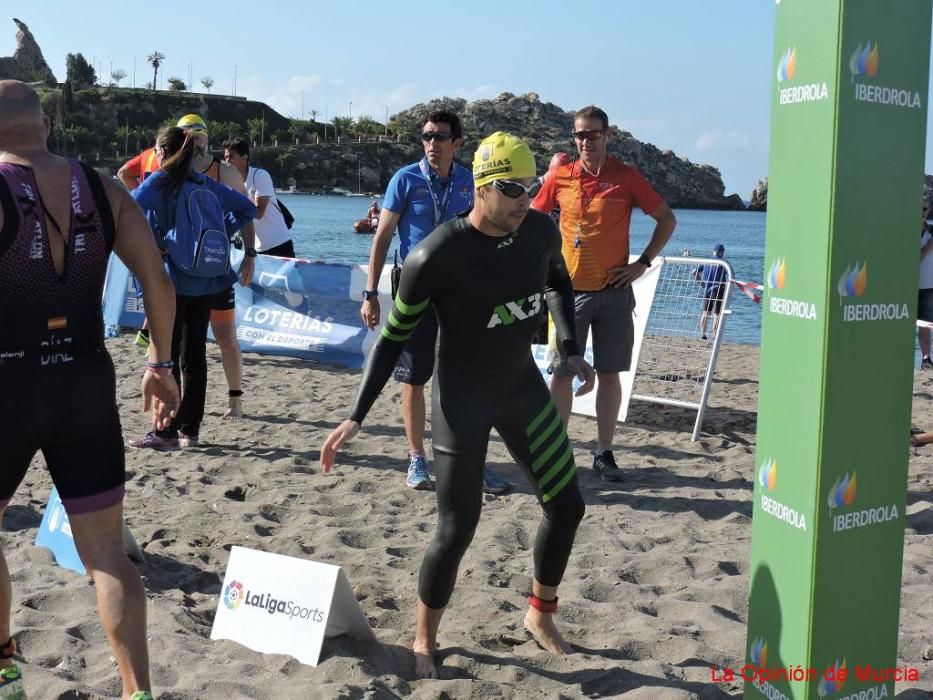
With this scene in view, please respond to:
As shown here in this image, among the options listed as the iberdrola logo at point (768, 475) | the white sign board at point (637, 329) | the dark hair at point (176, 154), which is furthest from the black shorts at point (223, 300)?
the iberdrola logo at point (768, 475)

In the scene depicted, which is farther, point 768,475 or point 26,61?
point 26,61

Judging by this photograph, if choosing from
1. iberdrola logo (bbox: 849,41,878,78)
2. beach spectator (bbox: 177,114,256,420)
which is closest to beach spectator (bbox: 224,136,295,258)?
beach spectator (bbox: 177,114,256,420)

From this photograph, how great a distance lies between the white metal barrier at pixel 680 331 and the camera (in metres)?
8.05

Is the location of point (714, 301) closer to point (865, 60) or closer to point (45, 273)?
point (865, 60)

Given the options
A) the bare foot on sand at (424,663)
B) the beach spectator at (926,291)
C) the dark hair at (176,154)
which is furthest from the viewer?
the beach spectator at (926,291)

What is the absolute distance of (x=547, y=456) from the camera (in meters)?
3.74

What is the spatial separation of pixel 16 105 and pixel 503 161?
1.58 metres

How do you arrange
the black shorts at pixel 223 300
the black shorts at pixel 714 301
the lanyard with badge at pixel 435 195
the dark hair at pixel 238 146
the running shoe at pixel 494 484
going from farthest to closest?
the dark hair at pixel 238 146 < the black shorts at pixel 714 301 < the black shorts at pixel 223 300 < the running shoe at pixel 494 484 < the lanyard with badge at pixel 435 195

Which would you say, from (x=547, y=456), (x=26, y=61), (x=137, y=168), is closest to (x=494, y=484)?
(x=547, y=456)

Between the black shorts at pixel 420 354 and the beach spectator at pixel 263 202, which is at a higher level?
the beach spectator at pixel 263 202

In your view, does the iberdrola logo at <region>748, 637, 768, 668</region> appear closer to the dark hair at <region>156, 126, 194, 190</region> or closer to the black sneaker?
the black sneaker

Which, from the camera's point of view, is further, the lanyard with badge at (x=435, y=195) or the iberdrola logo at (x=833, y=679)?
the lanyard with badge at (x=435, y=195)

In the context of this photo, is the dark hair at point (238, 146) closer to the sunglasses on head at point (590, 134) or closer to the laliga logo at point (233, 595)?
the sunglasses on head at point (590, 134)

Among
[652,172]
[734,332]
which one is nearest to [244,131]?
[652,172]
